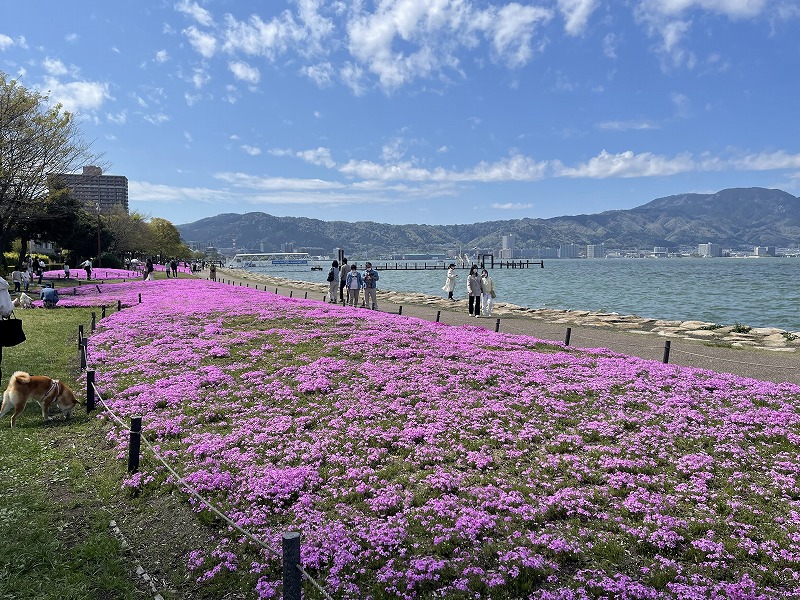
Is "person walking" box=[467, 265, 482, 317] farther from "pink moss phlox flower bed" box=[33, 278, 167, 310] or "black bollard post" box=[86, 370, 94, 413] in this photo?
"pink moss phlox flower bed" box=[33, 278, 167, 310]

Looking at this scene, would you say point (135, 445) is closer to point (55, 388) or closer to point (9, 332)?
point (55, 388)

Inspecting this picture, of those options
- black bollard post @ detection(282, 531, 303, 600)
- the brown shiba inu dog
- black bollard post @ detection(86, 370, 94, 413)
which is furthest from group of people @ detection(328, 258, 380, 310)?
black bollard post @ detection(282, 531, 303, 600)

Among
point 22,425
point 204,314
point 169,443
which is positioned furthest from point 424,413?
point 204,314

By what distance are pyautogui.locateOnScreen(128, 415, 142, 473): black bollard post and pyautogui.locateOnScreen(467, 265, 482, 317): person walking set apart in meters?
23.2

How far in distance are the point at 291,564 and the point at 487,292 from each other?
2765 cm

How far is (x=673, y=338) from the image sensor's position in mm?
25250

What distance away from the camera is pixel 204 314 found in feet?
93.5

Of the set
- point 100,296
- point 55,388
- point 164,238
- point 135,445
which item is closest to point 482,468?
point 135,445

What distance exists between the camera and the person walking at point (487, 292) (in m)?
31.0

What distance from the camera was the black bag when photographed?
1152 cm

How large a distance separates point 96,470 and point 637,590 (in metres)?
8.94

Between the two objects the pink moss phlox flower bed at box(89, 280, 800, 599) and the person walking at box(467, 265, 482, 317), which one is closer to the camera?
the pink moss phlox flower bed at box(89, 280, 800, 599)

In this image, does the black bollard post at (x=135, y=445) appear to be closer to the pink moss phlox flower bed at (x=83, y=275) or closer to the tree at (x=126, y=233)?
the pink moss phlox flower bed at (x=83, y=275)

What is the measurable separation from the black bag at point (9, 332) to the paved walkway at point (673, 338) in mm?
17852
